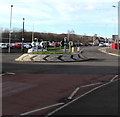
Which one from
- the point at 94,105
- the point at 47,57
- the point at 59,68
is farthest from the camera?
the point at 47,57

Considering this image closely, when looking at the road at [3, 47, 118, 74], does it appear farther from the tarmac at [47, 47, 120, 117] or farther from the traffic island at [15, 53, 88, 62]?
the tarmac at [47, 47, 120, 117]

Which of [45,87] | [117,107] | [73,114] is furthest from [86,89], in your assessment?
[73,114]

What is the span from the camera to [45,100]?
8852mm

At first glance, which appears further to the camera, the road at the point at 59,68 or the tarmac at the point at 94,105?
the road at the point at 59,68

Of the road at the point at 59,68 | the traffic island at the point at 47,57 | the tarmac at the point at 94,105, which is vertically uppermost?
the traffic island at the point at 47,57

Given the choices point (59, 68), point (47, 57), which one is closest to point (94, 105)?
point (59, 68)

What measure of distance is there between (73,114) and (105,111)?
102 cm

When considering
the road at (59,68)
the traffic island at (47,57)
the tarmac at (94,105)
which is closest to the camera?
the tarmac at (94,105)

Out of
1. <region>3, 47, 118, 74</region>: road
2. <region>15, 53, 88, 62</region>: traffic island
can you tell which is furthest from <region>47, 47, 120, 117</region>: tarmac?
<region>15, 53, 88, 62</region>: traffic island

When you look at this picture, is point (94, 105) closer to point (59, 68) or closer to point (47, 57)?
point (59, 68)

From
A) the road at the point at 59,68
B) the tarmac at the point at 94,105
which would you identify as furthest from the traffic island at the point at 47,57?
the tarmac at the point at 94,105

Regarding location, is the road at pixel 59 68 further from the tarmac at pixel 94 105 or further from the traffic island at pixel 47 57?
the tarmac at pixel 94 105

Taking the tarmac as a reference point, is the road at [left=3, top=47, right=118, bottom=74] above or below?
above

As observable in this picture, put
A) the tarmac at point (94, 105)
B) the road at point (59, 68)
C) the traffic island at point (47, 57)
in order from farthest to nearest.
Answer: the traffic island at point (47, 57) < the road at point (59, 68) < the tarmac at point (94, 105)
